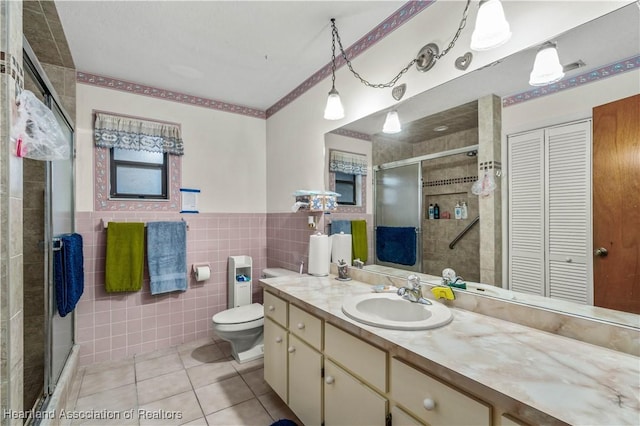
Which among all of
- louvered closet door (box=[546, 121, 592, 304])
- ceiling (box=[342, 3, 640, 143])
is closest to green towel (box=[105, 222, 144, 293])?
ceiling (box=[342, 3, 640, 143])

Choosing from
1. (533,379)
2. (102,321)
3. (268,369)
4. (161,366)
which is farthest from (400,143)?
(102,321)

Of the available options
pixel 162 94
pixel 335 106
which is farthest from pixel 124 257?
pixel 335 106

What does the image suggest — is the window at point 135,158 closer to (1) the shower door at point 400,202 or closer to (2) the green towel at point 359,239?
(2) the green towel at point 359,239

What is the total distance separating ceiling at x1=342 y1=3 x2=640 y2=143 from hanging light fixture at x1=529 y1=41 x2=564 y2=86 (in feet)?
0.06

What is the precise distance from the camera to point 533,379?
78cm

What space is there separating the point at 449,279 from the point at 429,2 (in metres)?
1.53

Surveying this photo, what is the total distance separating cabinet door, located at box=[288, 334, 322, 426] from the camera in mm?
1443

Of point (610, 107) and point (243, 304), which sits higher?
point (610, 107)

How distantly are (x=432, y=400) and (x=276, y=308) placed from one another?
1.14m

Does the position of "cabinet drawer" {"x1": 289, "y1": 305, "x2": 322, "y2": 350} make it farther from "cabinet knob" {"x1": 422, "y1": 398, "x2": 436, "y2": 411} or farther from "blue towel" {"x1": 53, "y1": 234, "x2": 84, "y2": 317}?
"blue towel" {"x1": 53, "y1": 234, "x2": 84, "y2": 317}

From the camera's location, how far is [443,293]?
143 centimetres

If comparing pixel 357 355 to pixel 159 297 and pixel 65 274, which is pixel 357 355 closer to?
pixel 65 274

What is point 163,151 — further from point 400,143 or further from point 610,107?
point 610,107

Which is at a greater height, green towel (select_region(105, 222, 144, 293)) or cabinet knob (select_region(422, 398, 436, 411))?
green towel (select_region(105, 222, 144, 293))
